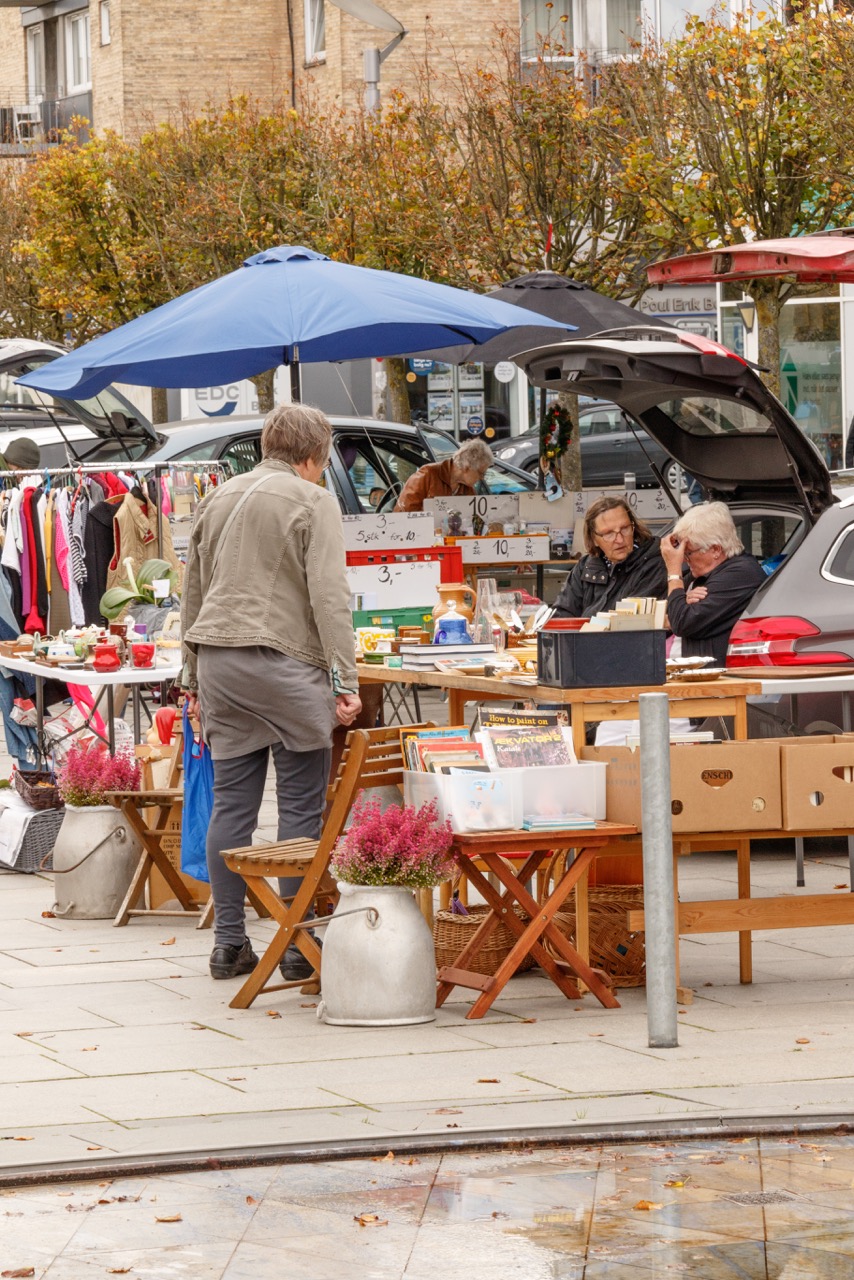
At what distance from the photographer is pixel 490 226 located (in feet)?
67.1

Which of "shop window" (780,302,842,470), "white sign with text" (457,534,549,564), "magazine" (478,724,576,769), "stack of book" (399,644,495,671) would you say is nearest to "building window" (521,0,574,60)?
"shop window" (780,302,842,470)

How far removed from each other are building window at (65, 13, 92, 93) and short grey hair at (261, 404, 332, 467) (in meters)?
34.2

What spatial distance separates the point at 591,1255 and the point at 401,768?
302cm

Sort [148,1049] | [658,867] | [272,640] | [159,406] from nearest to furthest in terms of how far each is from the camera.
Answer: [658,867] < [148,1049] < [272,640] < [159,406]

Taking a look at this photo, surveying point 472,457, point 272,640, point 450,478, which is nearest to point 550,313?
point 472,457

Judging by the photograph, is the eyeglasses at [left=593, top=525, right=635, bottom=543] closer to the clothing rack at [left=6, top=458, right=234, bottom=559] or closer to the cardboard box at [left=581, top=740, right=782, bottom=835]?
the cardboard box at [left=581, top=740, right=782, bottom=835]

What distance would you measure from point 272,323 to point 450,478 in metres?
5.26

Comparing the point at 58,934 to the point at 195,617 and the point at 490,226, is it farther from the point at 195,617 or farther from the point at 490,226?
the point at 490,226

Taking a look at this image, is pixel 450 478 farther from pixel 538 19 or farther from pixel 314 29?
pixel 314 29

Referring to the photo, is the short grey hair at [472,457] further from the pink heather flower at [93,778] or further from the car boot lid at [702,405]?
the pink heather flower at [93,778]

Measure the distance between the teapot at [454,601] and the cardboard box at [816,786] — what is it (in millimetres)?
2308

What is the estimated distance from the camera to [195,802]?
8445mm

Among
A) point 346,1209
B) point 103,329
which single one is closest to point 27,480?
point 346,1209

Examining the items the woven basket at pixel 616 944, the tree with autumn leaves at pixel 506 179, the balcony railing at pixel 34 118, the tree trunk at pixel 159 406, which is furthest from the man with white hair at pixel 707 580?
the balcony railing at pixel 34 118
